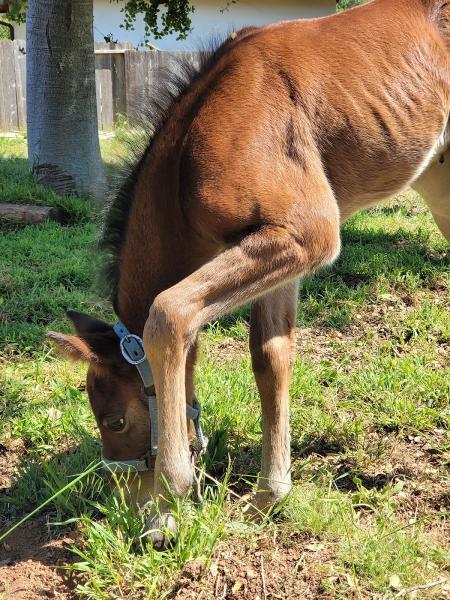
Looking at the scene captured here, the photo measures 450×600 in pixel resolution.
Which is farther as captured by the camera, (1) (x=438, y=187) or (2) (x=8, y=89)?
(2) (x=8, y=89)

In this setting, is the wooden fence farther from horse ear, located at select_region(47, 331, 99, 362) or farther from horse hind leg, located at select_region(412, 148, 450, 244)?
horse ear, located at select_region(47, 331, 99, 362)

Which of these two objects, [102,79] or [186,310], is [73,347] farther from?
[102,79]

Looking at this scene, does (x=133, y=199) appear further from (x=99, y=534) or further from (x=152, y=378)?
(x=99, y=534)

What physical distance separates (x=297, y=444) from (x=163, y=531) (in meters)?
1.15

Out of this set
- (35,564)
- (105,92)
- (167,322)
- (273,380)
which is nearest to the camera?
(167,322)

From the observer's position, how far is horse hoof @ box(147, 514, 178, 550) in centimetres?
272

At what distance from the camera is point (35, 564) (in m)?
2.86

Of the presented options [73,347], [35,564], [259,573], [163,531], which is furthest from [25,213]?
[259,573]

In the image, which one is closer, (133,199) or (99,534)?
(99,534)

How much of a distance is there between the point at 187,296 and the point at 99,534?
3.19 feet

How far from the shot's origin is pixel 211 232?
284 centimetres

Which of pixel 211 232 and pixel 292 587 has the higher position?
pixel 211 232

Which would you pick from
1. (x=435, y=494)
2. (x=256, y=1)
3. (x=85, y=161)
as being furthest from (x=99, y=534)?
(x=256, y=1)

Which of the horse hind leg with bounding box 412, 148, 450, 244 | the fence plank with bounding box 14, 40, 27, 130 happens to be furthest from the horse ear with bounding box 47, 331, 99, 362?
the fence plank with bounding box 14, 40, 27, 130
